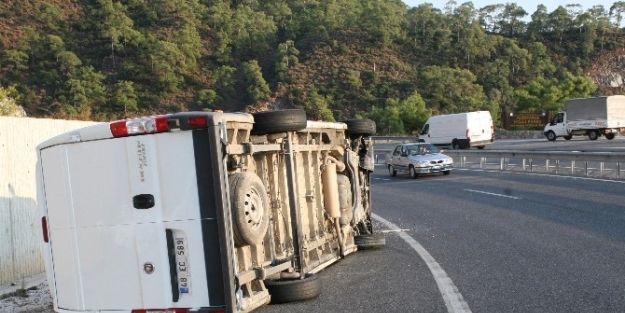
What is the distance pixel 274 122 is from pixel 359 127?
3.76 m

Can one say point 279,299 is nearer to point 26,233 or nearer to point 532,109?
point 26,233

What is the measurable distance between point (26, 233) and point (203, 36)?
10121 cm

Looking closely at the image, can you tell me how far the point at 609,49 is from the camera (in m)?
118

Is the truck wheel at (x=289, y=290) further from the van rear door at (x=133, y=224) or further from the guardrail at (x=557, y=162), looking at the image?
the guardrail at (x=557, y=162)

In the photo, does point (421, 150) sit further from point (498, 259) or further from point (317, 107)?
point (317, 107)

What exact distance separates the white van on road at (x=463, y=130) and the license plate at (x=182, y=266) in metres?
40.6

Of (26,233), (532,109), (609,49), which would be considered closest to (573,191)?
(26,233)

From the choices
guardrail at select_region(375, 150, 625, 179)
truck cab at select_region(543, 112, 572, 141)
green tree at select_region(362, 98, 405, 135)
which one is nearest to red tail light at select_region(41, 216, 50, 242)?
guardrail at select_region(375, 150, 625, 179)

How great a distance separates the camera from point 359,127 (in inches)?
424

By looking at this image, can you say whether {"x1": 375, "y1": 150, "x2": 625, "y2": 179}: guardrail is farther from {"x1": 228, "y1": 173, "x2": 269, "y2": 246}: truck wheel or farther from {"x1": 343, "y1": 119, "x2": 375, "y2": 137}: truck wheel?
{"x1": 228, "y1": 173, "x2": 269, "y2": 246}: truck wheel

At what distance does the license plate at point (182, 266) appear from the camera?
566cm

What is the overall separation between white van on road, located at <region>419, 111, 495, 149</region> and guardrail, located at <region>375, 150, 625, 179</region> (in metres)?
6.55

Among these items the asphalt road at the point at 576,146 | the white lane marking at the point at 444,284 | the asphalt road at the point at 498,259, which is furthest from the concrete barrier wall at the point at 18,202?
the asphalt road at the point at 576,146

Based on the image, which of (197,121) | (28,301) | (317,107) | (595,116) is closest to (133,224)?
(197,121)
